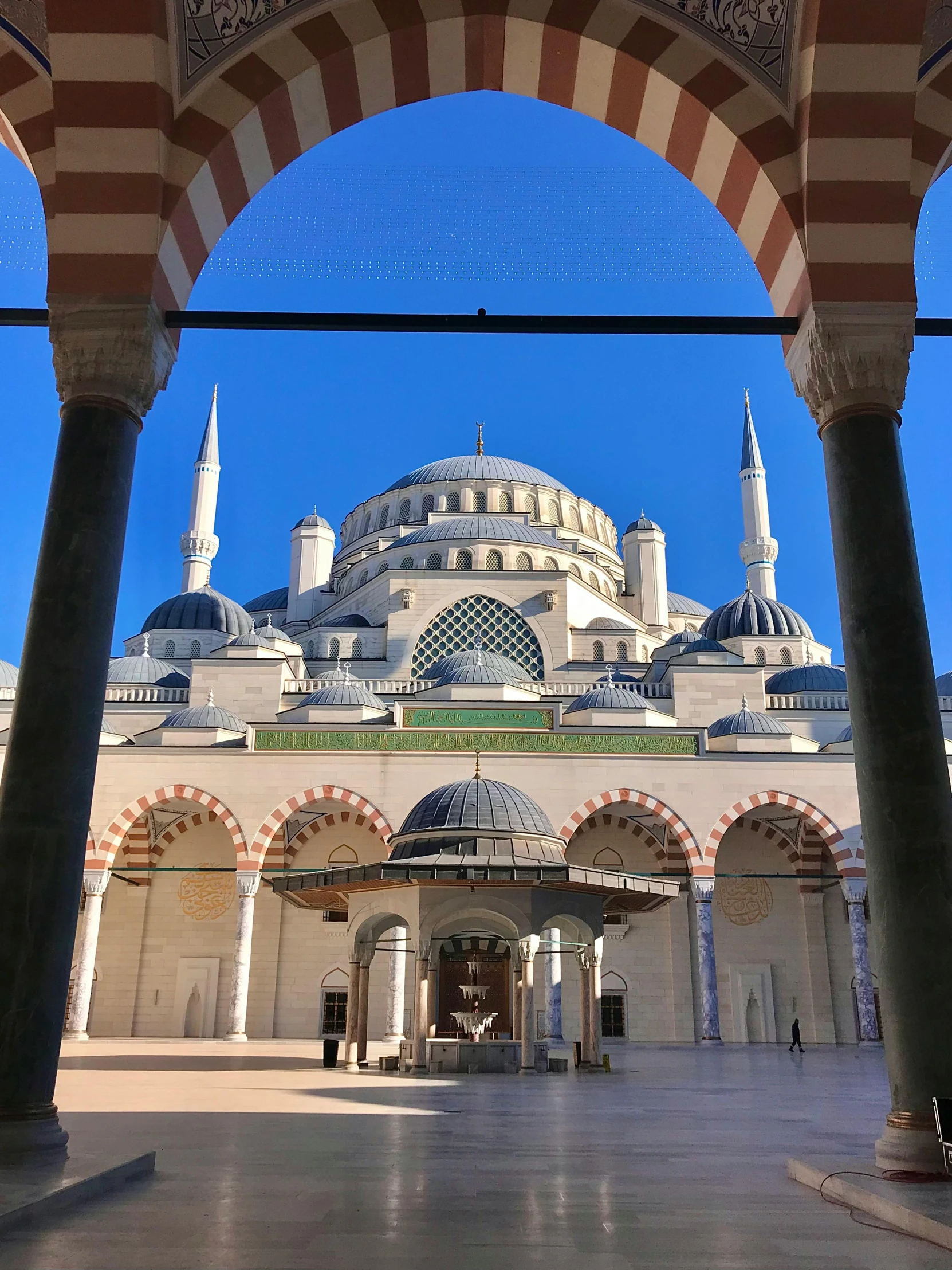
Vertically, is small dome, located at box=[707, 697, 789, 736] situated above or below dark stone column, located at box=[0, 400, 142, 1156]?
above

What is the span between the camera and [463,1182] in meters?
3.85

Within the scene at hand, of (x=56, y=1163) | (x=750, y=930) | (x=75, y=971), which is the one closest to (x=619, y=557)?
(x=750, y=930)

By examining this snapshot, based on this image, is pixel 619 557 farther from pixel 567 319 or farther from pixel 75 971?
pixel 567 319

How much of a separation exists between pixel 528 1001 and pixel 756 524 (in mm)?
23592

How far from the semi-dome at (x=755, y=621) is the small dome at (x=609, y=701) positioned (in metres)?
7.35

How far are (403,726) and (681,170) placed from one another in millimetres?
14042

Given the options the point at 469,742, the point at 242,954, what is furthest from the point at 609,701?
the point at 242,954

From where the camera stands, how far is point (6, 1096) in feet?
12.1

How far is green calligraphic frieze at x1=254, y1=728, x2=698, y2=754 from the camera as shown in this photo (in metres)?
18.5

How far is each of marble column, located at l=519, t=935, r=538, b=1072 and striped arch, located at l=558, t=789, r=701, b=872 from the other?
755 centimetres

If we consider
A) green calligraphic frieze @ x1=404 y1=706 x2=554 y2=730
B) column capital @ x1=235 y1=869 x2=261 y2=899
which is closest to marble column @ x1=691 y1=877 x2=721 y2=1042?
green calligraphic frieze @ x1=404 y1=706 x2=554 y2=730

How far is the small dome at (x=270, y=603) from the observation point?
33188 mm

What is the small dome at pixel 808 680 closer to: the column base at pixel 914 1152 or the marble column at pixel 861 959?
the marble column at pixel 861 959

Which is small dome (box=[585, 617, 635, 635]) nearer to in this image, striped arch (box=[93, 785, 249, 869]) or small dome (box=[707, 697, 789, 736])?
small dome (box=[707, 697, 789, 736])
